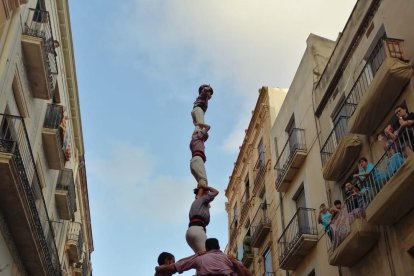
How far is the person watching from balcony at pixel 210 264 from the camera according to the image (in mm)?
6109

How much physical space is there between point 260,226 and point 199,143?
48.0 ft

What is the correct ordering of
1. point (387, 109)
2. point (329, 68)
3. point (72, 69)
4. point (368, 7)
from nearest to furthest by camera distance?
point (387, 109) < point (368, 7) < point (329, 68) < point (72, 69)

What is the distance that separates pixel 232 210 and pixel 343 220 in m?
17.7

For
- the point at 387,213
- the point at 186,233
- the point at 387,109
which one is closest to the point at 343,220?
the point at 387,213

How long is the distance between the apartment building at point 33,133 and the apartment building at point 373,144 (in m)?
8.19

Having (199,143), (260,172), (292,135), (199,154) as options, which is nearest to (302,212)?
(292,135)

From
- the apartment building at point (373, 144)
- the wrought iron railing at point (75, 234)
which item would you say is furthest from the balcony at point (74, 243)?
the apartment building at point (373, 144)

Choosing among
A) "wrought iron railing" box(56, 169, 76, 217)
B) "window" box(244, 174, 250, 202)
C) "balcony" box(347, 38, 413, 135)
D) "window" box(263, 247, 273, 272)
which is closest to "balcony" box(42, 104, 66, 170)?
"wrought iron railing" box(56, 169, 76, 217)

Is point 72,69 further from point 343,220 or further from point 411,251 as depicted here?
point 411,251

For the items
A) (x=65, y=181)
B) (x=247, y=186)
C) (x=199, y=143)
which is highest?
(x=247, y=186)

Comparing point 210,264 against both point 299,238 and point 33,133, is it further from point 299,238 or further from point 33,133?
point 33,133

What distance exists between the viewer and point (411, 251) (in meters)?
12.0

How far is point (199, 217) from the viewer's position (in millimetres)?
7277

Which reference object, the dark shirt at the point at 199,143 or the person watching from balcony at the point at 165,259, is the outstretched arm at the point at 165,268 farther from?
the dark shirt at the point at 199,143
